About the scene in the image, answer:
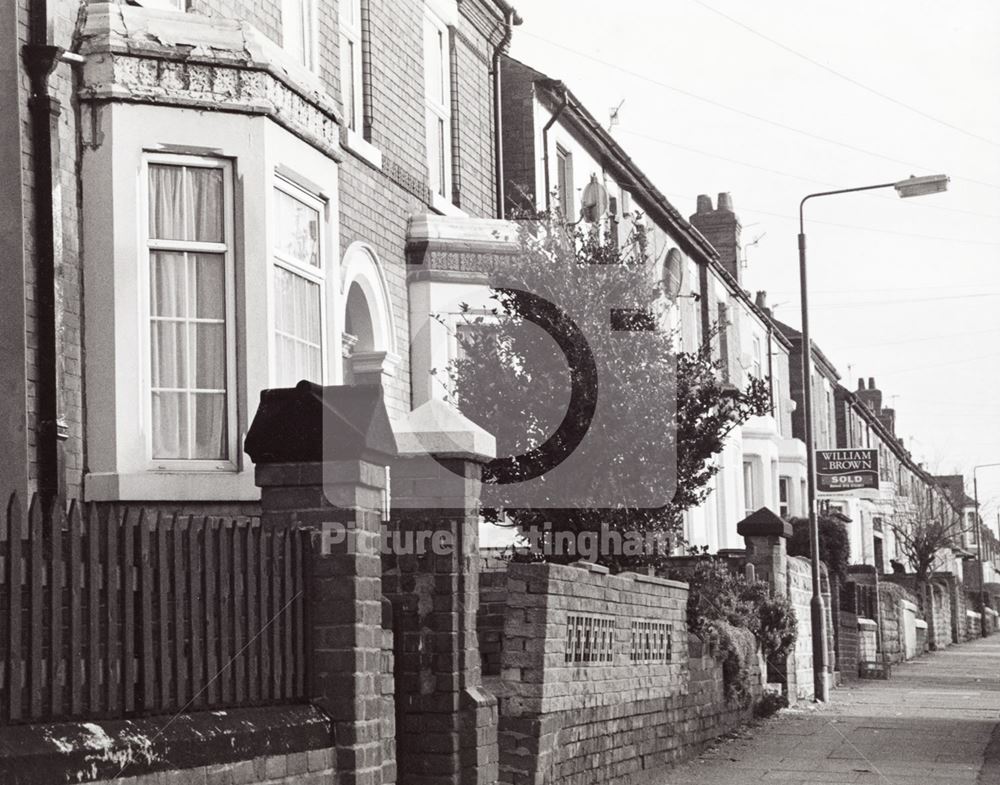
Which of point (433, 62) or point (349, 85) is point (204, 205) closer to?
point (349, 85)

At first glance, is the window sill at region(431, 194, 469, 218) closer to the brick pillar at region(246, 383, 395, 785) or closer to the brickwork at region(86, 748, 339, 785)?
the brick pillar at region(246, 383, 395, 785)

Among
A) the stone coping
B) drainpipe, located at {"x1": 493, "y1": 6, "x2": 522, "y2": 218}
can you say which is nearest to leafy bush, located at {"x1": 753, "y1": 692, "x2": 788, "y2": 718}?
drainpipe, located at {"x1": 493, "y1": 6, "x2": 522, "y2": 218}

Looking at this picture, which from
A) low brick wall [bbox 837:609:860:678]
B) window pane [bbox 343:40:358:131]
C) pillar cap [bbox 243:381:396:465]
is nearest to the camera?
pillar cap [bbox 243:381:396:465]

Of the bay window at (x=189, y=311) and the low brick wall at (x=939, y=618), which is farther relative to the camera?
the low brick wall at (x=939, y=618)

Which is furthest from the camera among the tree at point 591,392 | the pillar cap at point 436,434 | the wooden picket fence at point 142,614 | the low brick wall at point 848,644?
the low brick wall at point 848,644

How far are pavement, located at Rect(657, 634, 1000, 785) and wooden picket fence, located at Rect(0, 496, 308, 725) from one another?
581 centimetres

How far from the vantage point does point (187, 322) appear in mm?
10922

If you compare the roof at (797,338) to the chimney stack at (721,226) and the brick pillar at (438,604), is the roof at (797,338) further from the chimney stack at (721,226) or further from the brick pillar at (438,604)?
the brick pillar at (438,604)

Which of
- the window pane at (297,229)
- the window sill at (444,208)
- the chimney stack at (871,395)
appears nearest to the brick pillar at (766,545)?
the window sill at (444,208)

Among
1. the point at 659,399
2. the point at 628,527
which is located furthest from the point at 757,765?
the point at 659,399

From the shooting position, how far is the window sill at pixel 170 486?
10.4 metres

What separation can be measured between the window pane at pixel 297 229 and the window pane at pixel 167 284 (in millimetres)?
972

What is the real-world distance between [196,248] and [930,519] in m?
54.2

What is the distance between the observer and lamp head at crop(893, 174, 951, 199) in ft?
74.1
